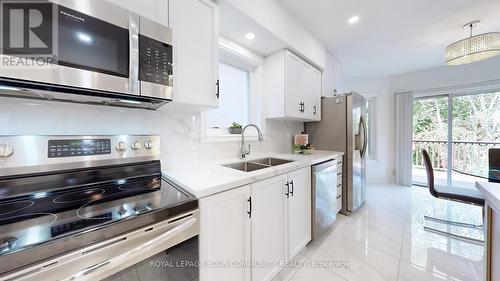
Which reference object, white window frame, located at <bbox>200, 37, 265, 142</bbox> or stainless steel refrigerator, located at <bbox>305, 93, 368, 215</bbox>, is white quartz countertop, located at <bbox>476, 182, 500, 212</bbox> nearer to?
stainless steel refrigerator, located at <bbox>305, 93, 368, 215</bbox>

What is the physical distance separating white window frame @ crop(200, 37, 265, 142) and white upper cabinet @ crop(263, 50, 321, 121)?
0.11 m

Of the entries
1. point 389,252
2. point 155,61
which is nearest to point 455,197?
point 389,252

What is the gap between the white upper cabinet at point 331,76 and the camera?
3.04m

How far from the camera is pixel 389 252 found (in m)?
1.80

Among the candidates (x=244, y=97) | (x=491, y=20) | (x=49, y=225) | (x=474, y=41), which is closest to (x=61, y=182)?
(x=49, y=225)

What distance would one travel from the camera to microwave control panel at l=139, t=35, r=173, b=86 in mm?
966

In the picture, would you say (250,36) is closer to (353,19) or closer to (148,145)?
(353,19)

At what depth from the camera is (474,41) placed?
198 cm

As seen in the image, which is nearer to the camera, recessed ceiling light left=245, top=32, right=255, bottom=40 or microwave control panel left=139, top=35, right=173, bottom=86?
microwave control panel left=139, top=35, right=173, bottom=86

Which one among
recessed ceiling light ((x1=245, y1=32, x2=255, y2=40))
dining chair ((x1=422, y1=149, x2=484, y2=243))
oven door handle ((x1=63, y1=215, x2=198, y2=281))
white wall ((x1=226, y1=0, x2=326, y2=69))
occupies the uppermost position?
white wall ((x1=226, y1=0, x2=326, y2=69))

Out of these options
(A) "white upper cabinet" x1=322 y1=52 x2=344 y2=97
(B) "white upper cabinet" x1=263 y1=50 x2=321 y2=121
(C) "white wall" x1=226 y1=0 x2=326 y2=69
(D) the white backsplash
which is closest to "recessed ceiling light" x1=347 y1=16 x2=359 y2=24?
(C) "white wall" x1=226 y1=0 x2=326 y2=69

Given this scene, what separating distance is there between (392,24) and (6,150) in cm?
353

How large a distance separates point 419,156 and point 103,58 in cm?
631

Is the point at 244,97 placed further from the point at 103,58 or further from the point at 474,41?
the point at 474,41
